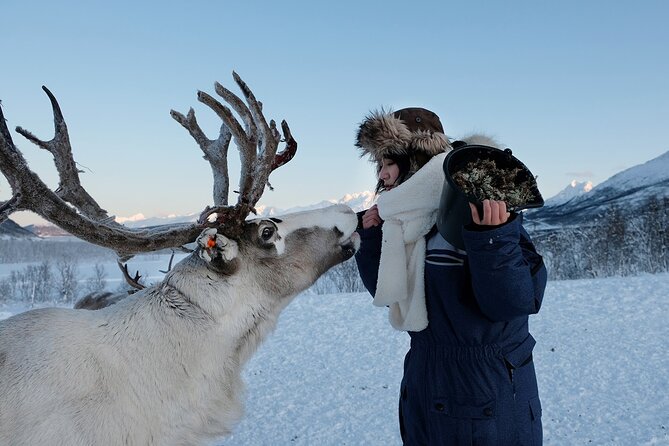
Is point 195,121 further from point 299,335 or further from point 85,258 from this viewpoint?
point 85,258

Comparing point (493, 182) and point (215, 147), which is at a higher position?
point (215, 147)

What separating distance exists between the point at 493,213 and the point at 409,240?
656 millimetres

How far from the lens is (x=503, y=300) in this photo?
2.44 metres

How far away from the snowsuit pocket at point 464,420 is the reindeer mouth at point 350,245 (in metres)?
0.99

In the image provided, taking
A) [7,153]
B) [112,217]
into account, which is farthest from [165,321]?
[7,153]

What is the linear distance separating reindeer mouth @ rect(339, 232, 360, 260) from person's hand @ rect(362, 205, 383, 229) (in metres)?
0.10

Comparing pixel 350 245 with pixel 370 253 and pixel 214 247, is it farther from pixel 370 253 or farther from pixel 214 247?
pixel 214 247

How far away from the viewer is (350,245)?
3322mm

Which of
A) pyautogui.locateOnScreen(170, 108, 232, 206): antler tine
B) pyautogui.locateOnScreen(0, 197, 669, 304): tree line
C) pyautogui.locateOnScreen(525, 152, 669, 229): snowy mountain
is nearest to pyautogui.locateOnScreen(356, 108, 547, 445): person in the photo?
pyautogui.locateOnScreen(170, 108, 232, 206): antler tine

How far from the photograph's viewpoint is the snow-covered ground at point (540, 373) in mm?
7645

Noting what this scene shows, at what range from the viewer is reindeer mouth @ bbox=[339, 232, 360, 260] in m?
3.30

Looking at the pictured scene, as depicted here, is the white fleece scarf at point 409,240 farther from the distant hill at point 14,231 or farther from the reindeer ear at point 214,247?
the distant hill at point 14,231

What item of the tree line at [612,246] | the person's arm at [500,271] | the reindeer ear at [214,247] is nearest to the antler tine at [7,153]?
the reindeer ear at [214,247]

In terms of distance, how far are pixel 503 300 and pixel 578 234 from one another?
40.3 m
